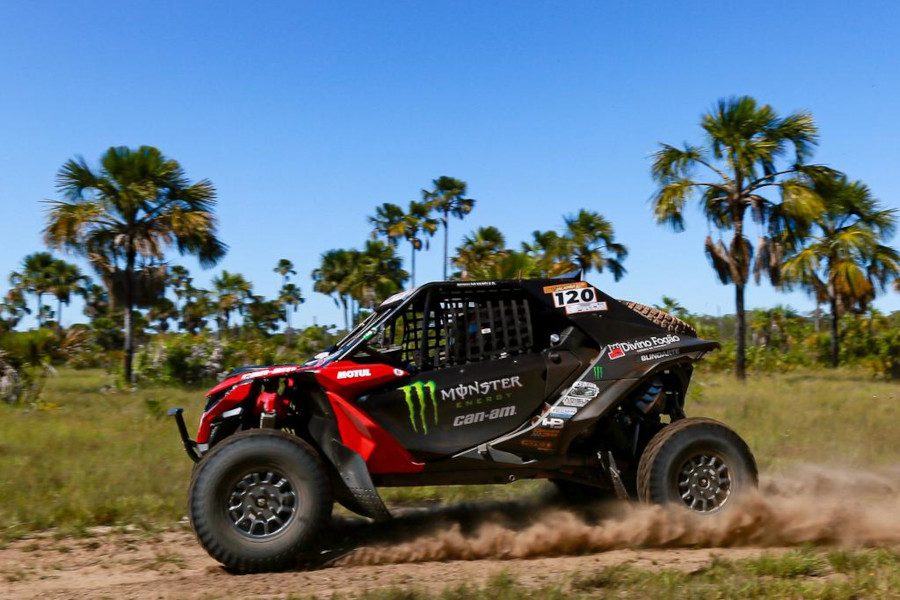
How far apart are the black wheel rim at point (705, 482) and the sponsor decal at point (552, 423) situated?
996mm

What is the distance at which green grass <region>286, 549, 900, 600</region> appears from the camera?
4.47m

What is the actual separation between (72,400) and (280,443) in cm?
1365

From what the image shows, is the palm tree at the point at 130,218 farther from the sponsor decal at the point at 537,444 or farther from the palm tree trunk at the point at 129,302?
the sponsor decal at the point at 537,444

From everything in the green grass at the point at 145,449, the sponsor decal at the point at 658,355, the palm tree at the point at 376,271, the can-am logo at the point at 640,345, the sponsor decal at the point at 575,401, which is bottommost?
the green grass at the point at 145,449

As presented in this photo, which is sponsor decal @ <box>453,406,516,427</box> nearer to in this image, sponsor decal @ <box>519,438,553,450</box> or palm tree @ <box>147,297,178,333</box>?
sponsor decal @ <box>519,438,553,450</box>

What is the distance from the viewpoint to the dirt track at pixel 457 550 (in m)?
5.16

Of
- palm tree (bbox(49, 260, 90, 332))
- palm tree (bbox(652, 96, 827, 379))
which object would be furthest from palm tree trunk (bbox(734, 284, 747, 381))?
palm tree (bbox(49, 260, 90, 332))

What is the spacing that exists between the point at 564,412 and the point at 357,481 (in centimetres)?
169

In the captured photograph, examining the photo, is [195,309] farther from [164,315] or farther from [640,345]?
[640,345]

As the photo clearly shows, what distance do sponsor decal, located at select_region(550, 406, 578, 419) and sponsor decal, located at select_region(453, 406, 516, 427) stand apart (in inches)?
12.5

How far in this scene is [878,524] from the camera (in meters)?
6.00

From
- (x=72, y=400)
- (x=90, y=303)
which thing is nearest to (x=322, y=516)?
(x=72, y=400)

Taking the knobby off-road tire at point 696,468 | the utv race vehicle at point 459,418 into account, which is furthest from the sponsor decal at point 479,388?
the knobby off-road tire at point 696,468

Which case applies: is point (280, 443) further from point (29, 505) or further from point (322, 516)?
point (29, 505)
